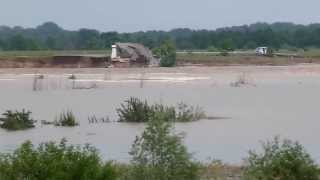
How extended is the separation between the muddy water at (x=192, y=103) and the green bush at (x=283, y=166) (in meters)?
6.06

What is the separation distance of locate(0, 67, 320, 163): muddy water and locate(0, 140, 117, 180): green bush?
741cm

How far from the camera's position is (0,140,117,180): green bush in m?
6.64

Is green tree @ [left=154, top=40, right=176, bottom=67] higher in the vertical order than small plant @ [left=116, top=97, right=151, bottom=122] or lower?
lower

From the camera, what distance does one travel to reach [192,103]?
3144 centimetres

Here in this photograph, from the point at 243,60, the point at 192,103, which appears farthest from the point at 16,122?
the point at 243,60

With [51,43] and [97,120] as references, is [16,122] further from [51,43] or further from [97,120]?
[51,43]

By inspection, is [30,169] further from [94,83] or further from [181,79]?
[181,79]

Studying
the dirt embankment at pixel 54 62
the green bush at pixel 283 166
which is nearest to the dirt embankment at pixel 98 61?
the dirt embankment at pixel 54 62

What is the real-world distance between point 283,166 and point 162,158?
1.14 meters

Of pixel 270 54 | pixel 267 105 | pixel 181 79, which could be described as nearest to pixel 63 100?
pixel 267 105

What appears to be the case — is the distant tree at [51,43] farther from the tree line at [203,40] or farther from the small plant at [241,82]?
the small plant at [241,82]

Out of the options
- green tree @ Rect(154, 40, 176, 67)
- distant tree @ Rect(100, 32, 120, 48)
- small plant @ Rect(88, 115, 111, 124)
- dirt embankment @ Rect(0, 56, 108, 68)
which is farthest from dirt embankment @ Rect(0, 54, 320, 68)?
distant tree @ Rect(100, 32, 120, 48)

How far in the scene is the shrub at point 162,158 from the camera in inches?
317

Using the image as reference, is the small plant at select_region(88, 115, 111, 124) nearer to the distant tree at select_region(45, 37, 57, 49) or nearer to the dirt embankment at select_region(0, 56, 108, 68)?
the dirt embankment at select_region(0, 56, 108, 68)
